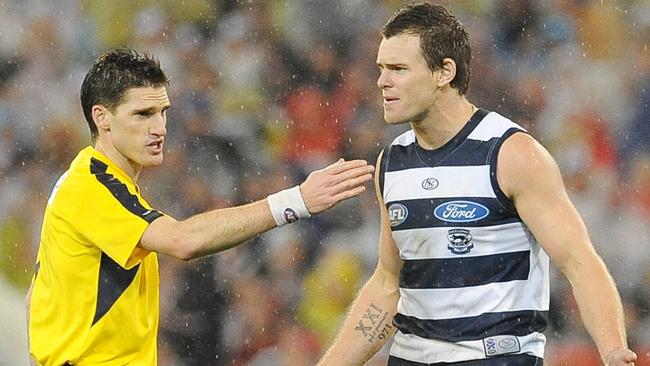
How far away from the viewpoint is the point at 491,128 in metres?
3.41

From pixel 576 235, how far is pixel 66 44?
11.9ft

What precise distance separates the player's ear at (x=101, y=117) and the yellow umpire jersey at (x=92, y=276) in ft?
0.50

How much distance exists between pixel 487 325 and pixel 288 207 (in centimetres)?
63

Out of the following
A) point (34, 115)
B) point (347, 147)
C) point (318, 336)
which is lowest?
point (318, 336)

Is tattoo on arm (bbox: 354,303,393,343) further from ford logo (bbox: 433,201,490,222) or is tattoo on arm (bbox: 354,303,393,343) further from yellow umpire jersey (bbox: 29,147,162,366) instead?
yellow umpire jersey (bbox: 29,147,162,366)

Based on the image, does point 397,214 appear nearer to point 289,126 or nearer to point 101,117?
point 101,117

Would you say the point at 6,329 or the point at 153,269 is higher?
the point at 153,269

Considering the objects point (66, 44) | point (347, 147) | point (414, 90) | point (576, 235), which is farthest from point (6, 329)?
point (576, 235)

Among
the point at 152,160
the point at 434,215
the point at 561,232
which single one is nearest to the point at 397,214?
the point at 434,215

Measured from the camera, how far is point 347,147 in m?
6.02

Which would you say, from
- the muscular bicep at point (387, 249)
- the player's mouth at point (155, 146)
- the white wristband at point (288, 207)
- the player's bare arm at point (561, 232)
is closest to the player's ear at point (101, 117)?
the player's mouth at point (155, 146)

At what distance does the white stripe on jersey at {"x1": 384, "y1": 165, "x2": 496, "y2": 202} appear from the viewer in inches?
131

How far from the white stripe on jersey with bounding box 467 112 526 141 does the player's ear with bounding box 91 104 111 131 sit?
3.54 feet

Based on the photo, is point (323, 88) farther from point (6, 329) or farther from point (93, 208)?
point (93, 208)
